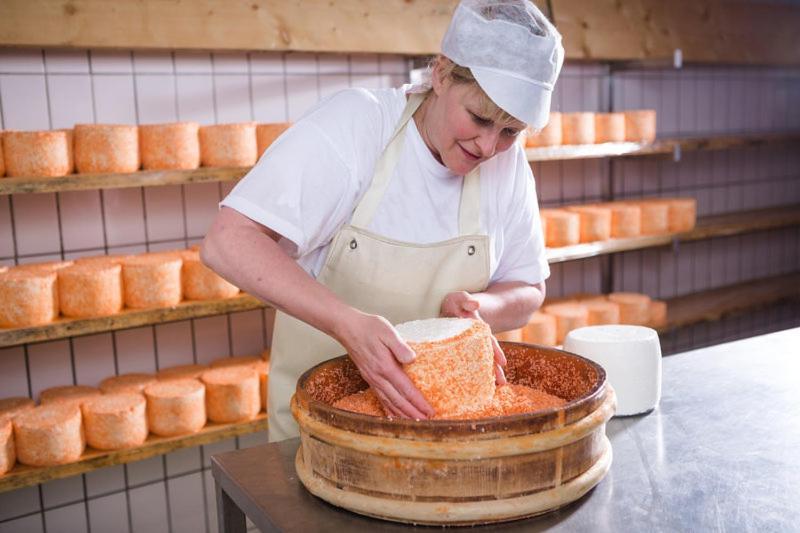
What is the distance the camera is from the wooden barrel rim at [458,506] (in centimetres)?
114

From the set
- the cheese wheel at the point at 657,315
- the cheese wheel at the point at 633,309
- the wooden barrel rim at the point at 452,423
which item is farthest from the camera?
the cheese wheel at the point at 657,315

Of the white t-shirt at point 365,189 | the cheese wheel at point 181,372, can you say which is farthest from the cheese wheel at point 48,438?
the white t-shirt at point 365,189

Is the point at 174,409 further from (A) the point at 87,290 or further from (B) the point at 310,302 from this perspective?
(B) the point at 310,302

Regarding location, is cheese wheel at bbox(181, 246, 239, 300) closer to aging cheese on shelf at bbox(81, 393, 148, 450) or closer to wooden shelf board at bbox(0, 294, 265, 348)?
wooden shelf board at bbox(0, 294, 265, 348)

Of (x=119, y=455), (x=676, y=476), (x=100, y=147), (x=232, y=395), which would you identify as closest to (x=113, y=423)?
(x=119, y=455)

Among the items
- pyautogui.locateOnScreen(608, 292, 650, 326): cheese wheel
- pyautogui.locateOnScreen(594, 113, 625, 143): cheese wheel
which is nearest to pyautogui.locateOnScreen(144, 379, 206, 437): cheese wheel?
pyautogui.locateOnScreen(608, 292, 650, 326): cheese wheel

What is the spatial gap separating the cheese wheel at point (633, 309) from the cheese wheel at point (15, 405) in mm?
2751

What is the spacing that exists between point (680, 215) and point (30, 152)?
322 centimetres

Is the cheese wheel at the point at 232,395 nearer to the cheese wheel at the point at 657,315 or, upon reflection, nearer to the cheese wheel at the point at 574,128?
the cheese wheel at the point at 574,128

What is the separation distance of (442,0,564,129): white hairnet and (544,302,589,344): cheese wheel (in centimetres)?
229

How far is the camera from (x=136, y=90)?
10.3 feet

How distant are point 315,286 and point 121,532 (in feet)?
8.04

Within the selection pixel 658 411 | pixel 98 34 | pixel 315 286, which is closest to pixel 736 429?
pixel 658 411

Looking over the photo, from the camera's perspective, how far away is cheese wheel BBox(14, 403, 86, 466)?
2568 millimetres
